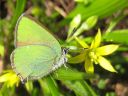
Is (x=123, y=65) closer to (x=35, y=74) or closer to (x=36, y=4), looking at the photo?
(x=36, y=4)

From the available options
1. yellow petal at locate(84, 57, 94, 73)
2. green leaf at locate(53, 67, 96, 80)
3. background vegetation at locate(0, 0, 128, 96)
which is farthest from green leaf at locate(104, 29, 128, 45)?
green leaf at locate(53, 67, 96, 80)

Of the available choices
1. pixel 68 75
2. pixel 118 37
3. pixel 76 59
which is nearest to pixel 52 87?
pixel 68 75

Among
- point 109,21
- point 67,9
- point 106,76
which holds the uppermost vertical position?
point 67,9

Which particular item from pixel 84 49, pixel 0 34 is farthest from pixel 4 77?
pixel 0 34

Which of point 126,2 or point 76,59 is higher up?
point 126,2

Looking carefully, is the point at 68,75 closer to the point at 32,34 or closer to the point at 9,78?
the point at 32,34

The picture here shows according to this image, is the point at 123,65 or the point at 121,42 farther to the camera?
the point at 123,65
